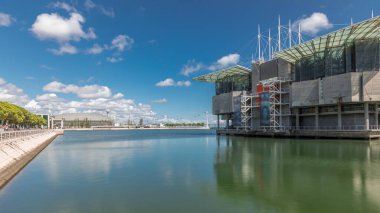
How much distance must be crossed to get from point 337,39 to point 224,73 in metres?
44.6

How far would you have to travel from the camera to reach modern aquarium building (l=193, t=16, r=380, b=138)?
65.2 m

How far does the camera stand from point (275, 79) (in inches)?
3410

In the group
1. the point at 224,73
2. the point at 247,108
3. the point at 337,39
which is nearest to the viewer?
the point at 337,39

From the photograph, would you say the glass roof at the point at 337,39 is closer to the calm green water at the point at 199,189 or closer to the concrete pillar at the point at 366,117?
the concrete pillar at the point at 366,117

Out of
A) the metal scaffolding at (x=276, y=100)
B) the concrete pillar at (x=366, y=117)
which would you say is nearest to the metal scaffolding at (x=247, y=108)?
the metal scaffolding at (x=276, y=100)

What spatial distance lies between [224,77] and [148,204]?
100 metres

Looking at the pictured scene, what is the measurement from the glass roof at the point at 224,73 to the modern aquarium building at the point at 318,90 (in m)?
0.39

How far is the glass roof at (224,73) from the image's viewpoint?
10094cm

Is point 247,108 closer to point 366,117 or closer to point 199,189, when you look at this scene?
point 366,117

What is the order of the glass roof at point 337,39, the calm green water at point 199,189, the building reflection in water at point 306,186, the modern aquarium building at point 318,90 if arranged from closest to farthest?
the building reflection in water at point 306,186
the calm green water at point 199,189
the glass roof at point 337,39
the modern aquarium building at point 318,90

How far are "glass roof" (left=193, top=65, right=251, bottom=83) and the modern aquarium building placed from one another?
392mm

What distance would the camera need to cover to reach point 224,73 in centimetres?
10738

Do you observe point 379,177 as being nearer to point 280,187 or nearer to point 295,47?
Answer: point 280,187

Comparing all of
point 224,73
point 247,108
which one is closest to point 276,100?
point 247,108
